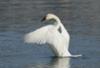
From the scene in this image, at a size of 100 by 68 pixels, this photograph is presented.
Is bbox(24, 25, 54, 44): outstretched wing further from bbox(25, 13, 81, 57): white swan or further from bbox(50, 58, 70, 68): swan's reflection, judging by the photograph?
bbox(50, 58, 70, 68): swan's reflection

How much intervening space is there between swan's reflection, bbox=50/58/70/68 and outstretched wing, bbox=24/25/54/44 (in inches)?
20.3

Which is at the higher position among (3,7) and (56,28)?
(56,28)

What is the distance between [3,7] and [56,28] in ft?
30.1

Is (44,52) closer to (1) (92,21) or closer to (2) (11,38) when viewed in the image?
(2) (11,38)

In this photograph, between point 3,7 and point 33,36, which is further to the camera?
point 3,7

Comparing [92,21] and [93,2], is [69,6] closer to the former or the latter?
[93,2]

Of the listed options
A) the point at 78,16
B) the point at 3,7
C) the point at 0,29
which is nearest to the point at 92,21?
the point at 78,16

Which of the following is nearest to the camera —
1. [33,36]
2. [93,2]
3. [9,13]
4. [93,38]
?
[33,36]

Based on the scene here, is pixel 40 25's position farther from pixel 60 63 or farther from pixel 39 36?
pixel 60 63

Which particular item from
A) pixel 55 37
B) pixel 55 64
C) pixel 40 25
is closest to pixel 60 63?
pixel 55 64

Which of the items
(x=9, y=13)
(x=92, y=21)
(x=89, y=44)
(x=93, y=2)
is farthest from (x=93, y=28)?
(x=93, y=2)

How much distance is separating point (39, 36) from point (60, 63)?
750 millimetres

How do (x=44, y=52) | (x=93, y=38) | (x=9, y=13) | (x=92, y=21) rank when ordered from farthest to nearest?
(x=9, y=13)
(x=92, y=21)
(x=93, y=38)
(x=44, y=52)

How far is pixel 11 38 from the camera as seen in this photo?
61.1ft
